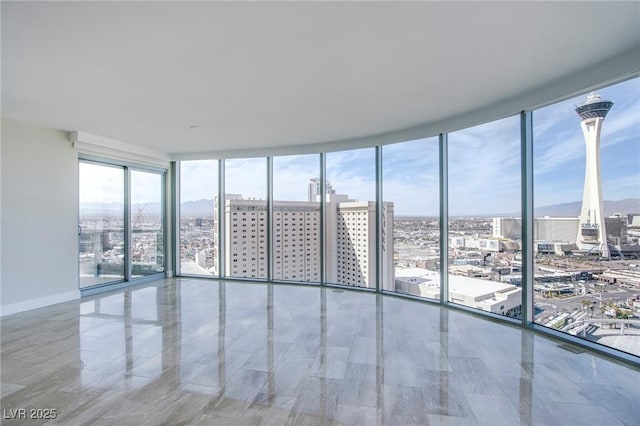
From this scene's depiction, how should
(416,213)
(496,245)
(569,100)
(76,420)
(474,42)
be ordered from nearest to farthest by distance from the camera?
1. (76,420)
2. (474,42)
3. (569,100)
4. (496,245)
5. (416,213)

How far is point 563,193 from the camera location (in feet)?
12.2

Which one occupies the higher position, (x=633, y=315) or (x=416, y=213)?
(x=416, y=213)

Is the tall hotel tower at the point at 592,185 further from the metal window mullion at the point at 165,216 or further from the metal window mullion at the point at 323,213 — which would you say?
the metal window mullion at the point at 165,216

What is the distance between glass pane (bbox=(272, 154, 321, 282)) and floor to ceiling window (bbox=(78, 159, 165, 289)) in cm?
273

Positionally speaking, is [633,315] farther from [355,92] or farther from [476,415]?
[355,92]

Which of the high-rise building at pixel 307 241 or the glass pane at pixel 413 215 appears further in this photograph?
the high-rise building at pixel 307 241

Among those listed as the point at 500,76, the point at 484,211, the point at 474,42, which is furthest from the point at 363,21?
the point at 484,211

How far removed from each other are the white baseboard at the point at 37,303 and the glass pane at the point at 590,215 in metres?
6.91

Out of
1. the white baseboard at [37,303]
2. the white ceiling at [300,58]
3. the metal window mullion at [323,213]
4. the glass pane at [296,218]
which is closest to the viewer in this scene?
the white ceiling at [300,58]

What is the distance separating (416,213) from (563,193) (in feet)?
6.95

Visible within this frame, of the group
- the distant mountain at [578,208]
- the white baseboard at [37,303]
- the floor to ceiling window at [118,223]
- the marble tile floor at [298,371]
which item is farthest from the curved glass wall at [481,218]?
the white baseboard at [37,303]

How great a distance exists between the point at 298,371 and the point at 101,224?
518 cm

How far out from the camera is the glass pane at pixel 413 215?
525 centimetres

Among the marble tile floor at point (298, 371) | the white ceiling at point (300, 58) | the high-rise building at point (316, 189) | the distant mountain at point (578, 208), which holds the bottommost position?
the marble tile floor at point (298, 371)
